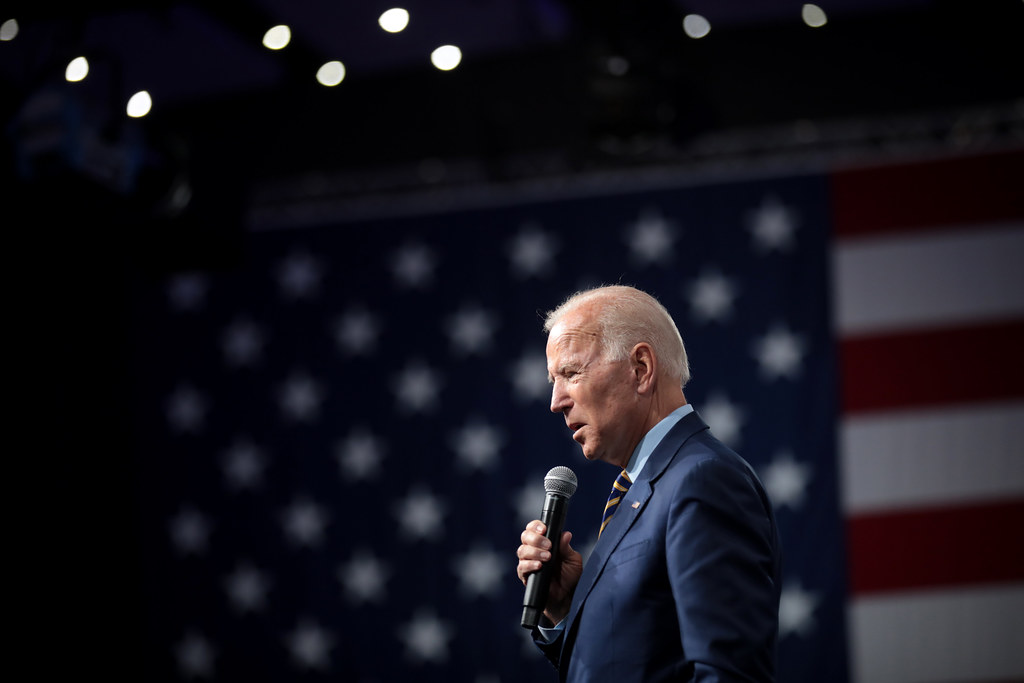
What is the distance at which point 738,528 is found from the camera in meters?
1.33

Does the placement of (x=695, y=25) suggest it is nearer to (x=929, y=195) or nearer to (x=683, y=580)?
(x=929, y=195)

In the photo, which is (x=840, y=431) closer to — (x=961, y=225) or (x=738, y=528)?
(x=961, y=225)

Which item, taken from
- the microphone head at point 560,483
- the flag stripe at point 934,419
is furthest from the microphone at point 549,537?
the flag stripe at point 934,419

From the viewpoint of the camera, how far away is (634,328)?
1622mm

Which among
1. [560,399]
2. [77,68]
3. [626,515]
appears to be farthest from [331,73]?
[626,515]

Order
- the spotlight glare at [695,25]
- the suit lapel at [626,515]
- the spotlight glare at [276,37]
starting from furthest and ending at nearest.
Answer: the spotlight glare at [695,25] < the spotlight glare at [276,37] < the suit lapel at [626,515]

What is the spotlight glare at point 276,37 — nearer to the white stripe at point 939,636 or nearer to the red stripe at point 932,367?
the red stripe at point 932,367

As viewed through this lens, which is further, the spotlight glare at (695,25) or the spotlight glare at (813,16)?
the spotlight glare at (813,16)

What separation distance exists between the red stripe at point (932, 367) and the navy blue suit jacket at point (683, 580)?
3.24 m

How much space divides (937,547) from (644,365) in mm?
3327

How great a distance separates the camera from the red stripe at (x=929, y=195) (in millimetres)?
4469

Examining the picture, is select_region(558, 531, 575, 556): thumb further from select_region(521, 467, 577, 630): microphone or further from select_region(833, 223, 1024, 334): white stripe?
select_region(833, 223, 1024, 334): white stripe

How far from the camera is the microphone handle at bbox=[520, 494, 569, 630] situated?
1.60 meters

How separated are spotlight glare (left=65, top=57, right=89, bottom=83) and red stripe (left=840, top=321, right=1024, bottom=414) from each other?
3.41 metres
